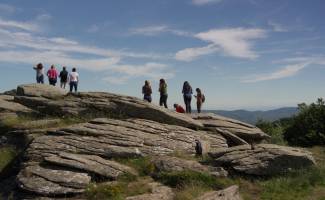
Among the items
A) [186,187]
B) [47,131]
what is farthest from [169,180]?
[47,131]

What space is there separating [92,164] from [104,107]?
8.53 meters

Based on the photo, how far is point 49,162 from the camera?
72.8ft

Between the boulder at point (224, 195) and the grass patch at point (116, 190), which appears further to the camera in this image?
the grass patch at point (116, 190)

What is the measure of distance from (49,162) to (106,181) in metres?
3.12

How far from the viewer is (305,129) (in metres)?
34.7

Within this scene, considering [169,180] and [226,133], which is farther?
[226,133]

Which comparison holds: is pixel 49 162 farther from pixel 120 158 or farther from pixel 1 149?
pixel 1 149

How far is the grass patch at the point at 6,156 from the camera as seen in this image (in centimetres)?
2570

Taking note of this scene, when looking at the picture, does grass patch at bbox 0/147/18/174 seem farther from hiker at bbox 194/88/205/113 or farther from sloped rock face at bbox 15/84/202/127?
hiker at bbox 194/88/205/113

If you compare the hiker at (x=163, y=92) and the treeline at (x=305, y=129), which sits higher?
the hiker at (x=163, y=92)

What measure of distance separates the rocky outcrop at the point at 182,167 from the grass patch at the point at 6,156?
8.89 metres

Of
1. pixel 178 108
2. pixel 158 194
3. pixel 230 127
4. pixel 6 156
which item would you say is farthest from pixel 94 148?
pixel 178 108

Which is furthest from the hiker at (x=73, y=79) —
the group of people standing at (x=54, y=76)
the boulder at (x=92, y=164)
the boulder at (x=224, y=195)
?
the boulder at (x=224, y=195)

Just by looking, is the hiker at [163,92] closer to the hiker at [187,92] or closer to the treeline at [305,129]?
the hiker at [187,92]
